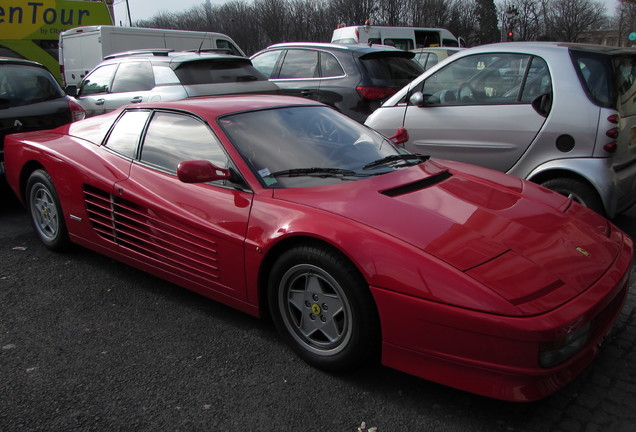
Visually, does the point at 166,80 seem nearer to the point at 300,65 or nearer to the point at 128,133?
the point at 300,65

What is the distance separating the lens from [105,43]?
12.0 metres

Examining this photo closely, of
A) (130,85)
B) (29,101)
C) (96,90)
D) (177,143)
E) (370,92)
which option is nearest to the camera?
(177,143)

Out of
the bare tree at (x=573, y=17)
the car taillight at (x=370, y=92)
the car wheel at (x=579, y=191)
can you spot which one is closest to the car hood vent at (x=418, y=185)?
the car wheel at (x=579, y=191)

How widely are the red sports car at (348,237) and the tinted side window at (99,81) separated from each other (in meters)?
3.97

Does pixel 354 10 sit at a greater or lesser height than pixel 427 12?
greater

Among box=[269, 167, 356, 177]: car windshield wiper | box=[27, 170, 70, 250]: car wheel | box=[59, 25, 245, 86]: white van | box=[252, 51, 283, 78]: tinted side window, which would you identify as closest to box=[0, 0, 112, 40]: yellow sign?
box=[59, 25, 245, 86]: white van

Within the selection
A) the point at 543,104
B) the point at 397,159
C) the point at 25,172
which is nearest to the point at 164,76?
the point at 25,172

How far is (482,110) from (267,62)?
15.6 ft

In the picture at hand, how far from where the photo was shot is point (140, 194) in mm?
3529

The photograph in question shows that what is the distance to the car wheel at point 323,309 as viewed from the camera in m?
2.59

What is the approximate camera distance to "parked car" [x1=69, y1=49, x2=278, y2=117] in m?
7.06

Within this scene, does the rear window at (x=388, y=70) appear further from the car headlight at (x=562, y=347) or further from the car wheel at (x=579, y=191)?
the car headlight at (x=562, y=347)

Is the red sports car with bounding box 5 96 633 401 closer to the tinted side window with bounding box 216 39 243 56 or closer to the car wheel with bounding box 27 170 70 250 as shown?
the car wheel with bounding box 27 170 70 250

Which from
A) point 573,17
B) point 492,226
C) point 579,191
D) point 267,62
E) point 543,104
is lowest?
point 579,191
